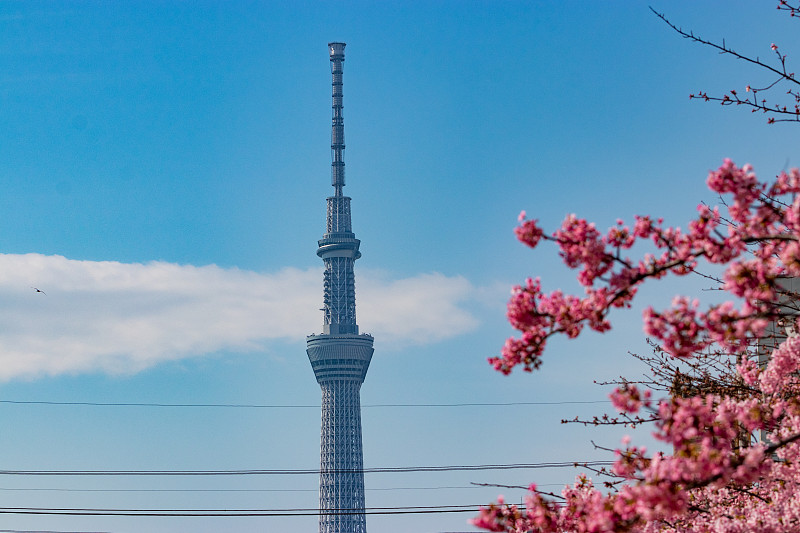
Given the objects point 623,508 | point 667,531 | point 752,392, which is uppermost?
point 752,392

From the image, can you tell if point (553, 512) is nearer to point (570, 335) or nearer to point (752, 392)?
point (570, 335)

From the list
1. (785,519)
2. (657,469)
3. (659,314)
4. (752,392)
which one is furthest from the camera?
(752,392)

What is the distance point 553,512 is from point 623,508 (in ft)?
10.8

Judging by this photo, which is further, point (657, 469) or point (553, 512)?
point (553, 512)

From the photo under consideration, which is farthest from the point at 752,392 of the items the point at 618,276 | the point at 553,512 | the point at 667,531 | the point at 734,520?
the point at 618,276

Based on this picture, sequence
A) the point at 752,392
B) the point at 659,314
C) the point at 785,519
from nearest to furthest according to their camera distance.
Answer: the point at 659,314 → the point at 785,519 → the point at 752,392

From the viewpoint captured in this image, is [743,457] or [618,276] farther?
[618,276]

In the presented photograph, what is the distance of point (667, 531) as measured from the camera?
15914 millimetres

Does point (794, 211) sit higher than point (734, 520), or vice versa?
point (794, 211)

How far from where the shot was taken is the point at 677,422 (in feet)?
29.1

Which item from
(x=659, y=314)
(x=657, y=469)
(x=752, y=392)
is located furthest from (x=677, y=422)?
(x=752, y=392)

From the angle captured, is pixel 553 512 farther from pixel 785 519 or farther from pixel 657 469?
pixel 657 469

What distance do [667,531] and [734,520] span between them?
3.38 meters

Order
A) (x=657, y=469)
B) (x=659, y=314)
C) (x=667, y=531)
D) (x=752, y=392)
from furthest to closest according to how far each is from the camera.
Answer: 1. (x=752, y=392)
2. (x=667, y=531)
3. (x=659, y=314)
4. (x=657, y=469)
